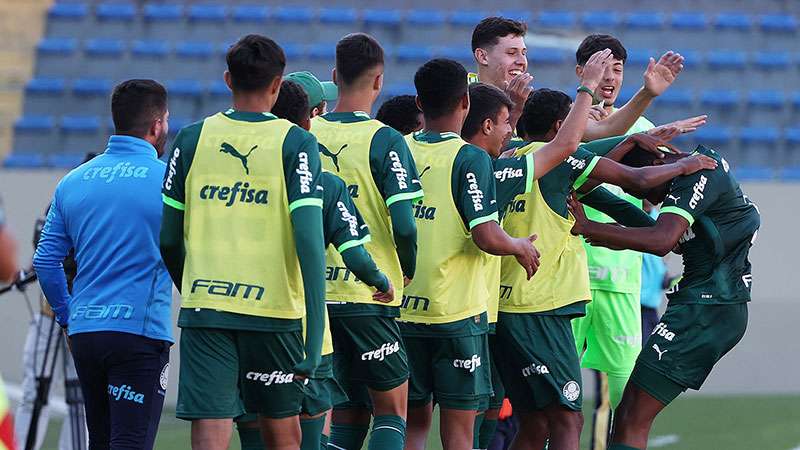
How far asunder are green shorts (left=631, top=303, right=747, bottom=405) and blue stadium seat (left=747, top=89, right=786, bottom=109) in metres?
9.25

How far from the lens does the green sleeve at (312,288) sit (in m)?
3.93

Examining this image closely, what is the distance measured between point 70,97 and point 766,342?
25.5 ft

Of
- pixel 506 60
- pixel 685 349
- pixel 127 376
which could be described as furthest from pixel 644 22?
pixel 127 376

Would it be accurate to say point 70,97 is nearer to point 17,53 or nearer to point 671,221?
point 17,53

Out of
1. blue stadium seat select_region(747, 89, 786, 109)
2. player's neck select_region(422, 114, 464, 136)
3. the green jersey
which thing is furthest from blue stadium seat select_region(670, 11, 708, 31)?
player's neck select_region(422, 114, 464, 136)

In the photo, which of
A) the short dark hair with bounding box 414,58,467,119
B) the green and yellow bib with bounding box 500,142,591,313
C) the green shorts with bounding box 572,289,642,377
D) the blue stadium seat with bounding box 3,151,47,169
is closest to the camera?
the short dark hair with bounding box 414,58,467,119

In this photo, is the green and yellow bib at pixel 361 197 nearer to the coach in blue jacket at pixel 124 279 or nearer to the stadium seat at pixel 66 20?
the coach in blue jacket at pixel 124 279

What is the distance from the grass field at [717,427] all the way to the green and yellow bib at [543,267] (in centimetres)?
270

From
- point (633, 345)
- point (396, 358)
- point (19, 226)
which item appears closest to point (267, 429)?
point (396, 358)

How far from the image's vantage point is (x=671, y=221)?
523cm

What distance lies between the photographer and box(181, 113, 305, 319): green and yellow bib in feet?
13.3

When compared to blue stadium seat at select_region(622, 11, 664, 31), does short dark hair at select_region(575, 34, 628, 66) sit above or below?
below

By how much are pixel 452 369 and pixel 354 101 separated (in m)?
1.13

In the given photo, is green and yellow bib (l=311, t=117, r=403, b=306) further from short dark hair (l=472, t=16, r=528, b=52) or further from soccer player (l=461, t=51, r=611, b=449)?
short dark hair (l=472, t=16, r=528, b=52)
